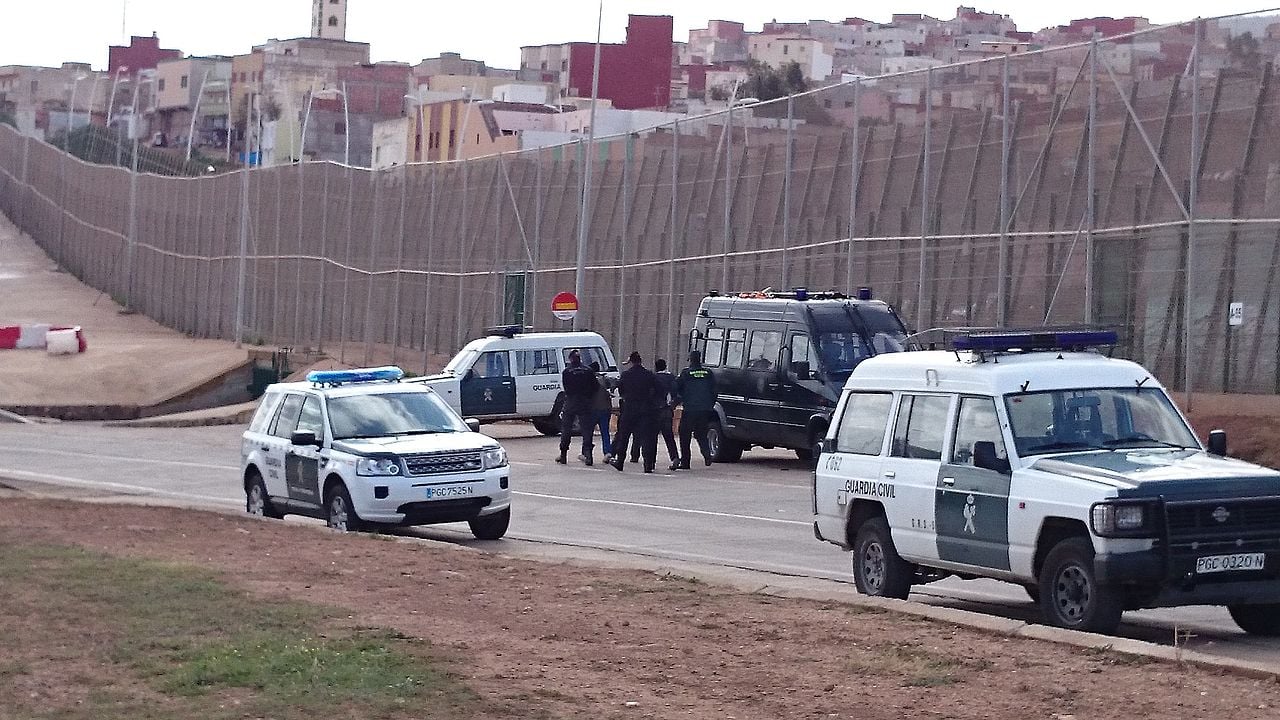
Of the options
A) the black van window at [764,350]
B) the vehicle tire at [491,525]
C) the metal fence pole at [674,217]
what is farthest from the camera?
the metal fence pole at [674,217]

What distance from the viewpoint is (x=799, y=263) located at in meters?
37.7

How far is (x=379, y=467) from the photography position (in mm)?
18859

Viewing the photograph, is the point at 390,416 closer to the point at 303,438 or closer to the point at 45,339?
the point at 303,438

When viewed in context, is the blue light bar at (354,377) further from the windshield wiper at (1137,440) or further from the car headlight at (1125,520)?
the car headlight at (1125,520)

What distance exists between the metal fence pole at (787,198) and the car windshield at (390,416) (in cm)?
1812

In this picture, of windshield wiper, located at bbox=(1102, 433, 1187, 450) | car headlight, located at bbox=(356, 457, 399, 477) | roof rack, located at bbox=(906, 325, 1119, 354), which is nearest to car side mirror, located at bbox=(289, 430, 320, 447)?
car headlight, located at bbox=(356, 457, 399, 477)

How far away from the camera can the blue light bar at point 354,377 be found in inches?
812

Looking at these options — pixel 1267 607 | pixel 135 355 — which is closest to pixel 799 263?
pixel 1267 607

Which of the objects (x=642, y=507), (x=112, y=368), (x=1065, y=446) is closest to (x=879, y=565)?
(x=1065, y=446)

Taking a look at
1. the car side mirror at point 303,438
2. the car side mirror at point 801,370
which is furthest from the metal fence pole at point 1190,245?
the car side mirror at point 303,438

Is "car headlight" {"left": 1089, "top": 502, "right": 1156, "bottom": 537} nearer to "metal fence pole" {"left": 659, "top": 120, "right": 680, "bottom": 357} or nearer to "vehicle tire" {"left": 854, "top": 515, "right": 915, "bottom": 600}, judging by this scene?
"vehicle tire" {"left": 854, "top": 515, "right": 915, "bottom": 600}

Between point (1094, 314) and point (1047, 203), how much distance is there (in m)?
2.47

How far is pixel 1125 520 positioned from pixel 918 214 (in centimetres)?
2298

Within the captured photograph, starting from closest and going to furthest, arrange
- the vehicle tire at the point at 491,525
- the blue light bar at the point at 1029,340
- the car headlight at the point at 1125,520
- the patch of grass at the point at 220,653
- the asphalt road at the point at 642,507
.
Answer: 1. the patch of grass at the point at 220,653
2. the car headlight at the point at 1125,520
3. the blue light bar at the point at 1029,340
4. the asphalt road at the point at 642,507
5. the vehicle tire at the point at 491,525
